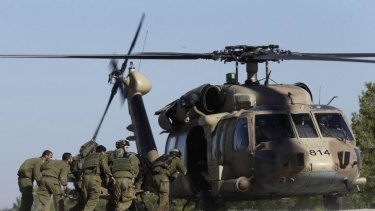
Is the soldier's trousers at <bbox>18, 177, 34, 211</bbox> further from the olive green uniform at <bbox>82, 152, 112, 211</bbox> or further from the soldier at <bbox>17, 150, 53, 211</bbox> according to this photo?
the olive green uniform at <bbox>82, 152, 112, 211</bbox>

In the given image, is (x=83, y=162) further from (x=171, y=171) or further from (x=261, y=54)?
(x=261, y=54)

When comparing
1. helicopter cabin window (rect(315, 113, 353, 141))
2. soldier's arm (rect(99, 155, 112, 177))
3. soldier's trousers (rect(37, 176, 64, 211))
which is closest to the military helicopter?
Answer: helicopter cabin window (rect(315, 113, 353, 141))

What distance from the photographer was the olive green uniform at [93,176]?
13938 millimetres

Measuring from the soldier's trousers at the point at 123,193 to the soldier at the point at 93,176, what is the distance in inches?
6.2

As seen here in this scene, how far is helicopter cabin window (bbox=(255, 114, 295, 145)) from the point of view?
45.5 ft

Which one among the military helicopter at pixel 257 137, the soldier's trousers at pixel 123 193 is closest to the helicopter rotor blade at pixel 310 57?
the military helicopter at pixel 257 137

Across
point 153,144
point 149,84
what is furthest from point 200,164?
point 149,84

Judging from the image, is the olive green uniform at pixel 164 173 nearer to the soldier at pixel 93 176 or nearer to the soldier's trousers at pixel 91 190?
the soldier at pixel 93 176

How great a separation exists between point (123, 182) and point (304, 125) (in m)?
3.38

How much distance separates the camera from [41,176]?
47.9 ft

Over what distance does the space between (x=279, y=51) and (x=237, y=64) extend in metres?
0.98

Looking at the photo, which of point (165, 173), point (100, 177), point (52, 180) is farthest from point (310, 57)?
point (52, 180)

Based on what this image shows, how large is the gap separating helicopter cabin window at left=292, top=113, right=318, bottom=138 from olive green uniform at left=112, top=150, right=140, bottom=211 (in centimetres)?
305

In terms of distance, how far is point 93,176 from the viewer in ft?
46.2
